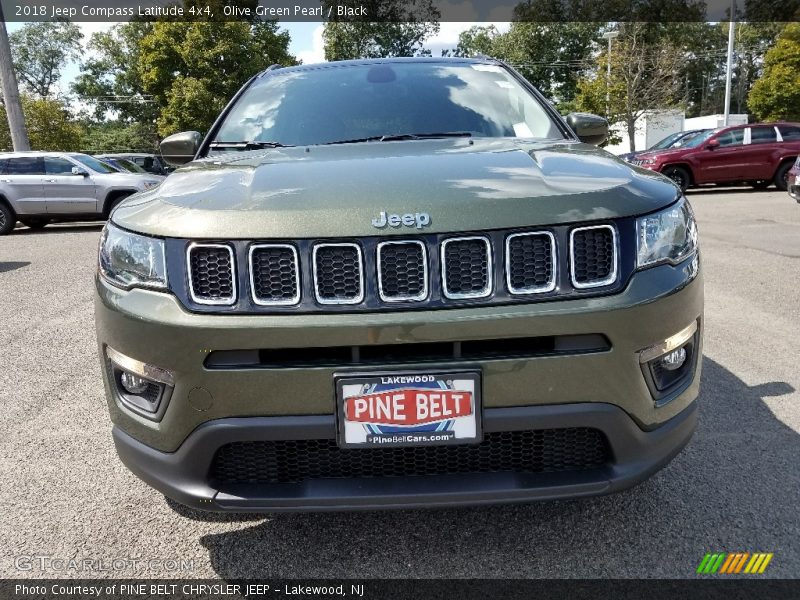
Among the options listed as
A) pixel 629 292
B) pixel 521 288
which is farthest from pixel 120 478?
pixel 629 292

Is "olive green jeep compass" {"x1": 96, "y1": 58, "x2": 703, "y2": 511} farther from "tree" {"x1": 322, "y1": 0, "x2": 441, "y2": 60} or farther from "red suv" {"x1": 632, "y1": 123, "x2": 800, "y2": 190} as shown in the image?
"tree" {"x1": 322, "y1": 0, "x2": 441, "y2": 60}

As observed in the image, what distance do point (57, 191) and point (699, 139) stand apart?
45.1 ft

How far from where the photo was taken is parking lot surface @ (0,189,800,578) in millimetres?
2029

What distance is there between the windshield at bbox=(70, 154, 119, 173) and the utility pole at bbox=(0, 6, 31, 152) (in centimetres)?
422

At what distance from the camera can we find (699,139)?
15086mm

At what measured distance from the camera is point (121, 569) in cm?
203

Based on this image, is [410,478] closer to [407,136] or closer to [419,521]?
[419,521]

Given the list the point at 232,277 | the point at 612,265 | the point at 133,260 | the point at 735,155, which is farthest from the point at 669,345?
the point at 735,155

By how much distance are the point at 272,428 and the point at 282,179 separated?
2.42 ft

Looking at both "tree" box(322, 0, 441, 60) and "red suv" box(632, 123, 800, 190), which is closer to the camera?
"red suv" box(632, 123, 800, 190)

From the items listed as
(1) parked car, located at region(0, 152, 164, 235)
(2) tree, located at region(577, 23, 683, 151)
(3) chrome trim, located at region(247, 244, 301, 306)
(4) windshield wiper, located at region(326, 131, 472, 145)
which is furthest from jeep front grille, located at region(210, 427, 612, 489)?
(2) tree, located at region(577, 23, 683, 151)

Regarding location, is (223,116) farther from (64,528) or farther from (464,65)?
(64,528)

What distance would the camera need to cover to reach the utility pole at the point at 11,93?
15.3 meters

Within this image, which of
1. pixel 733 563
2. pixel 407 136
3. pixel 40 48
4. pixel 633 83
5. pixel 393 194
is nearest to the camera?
pixel 393 194
